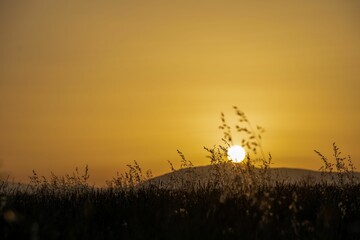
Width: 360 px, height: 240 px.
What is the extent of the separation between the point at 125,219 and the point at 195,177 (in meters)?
2.99

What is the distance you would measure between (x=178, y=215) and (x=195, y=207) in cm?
41

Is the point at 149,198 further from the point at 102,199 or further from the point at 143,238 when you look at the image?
the point at 143,238

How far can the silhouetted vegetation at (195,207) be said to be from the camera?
5.53 metres

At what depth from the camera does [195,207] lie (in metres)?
6.85

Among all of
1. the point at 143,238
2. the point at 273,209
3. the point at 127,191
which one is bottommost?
the point at 143,238

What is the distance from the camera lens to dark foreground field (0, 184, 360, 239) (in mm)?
5469

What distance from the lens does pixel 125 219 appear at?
640cm

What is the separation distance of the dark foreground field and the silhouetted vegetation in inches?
0.4

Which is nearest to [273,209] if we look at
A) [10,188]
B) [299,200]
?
[299,200]

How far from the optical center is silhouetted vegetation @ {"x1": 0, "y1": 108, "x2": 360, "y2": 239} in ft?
18.1

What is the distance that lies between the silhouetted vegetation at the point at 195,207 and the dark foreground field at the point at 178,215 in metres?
0.01

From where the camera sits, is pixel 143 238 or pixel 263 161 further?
pixel 263 161

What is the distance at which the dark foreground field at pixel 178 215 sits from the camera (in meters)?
5.47

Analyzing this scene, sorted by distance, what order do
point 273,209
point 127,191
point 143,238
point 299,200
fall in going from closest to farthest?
point 143,238 → point 273,209 → point 299,200 → point 127,191
